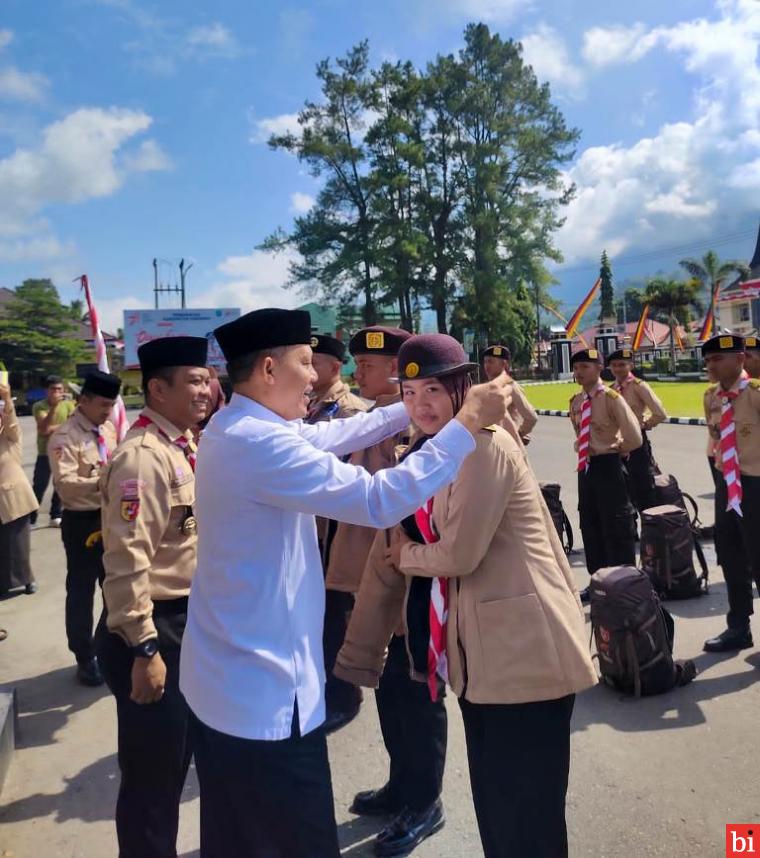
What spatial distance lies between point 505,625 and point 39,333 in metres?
56.0

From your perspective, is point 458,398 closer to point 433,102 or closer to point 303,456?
point 303,456

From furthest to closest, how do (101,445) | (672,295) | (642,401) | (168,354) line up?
(672,295), (642,401), (101,445), (168,354)

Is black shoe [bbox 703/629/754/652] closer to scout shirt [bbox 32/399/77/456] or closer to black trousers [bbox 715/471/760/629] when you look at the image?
black trousers [bbox 715/471/760/629]

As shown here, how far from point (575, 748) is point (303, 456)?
8.42 feet

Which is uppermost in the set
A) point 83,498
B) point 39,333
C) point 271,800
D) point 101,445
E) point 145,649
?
point 39,333

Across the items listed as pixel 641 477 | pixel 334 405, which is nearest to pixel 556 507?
pixel 641 477

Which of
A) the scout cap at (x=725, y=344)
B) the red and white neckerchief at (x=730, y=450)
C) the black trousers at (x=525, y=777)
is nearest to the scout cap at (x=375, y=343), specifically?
the black trousers at (x=525, y=777)

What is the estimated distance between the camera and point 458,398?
222 cm

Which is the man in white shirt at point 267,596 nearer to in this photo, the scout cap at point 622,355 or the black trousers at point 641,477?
the black trousers at point 641,477

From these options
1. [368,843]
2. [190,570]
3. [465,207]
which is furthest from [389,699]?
[465,207]

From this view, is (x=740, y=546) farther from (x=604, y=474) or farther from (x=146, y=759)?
(x=146, y=759)

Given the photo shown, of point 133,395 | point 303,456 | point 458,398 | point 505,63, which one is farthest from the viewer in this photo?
point 133,395

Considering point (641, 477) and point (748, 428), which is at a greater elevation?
point (748, 428)

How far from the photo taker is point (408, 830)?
2.78m
